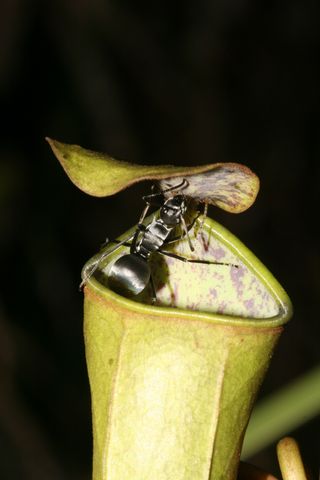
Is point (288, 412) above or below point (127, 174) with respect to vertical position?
below

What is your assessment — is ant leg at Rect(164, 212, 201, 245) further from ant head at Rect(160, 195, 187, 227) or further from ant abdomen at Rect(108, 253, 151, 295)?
ant abdomen at Rect(108, 253, 151, 295)

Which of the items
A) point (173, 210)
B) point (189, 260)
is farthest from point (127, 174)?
point (173, 210)

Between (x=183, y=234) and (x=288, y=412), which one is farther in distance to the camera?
(x=288, y=412)

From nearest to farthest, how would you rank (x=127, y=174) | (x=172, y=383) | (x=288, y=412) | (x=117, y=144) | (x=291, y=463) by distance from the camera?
1. (x=127, y=174)
2. (x=172, y=383)
3. (x=291, y=463)
4. (x=288, y=412)
5. (x=117, y=144)

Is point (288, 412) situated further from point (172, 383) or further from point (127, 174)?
point (127, 174)

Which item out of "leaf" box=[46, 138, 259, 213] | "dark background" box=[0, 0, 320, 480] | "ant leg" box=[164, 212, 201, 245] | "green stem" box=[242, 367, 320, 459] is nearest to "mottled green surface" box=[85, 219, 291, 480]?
"leaf" box=[46, 138, 259, 213]

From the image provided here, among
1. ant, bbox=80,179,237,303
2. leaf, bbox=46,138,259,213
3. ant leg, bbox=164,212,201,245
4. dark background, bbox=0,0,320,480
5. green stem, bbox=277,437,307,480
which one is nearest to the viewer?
leaf, bbox=46,138,259,213

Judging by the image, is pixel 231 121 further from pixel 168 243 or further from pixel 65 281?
pixel 168 243
